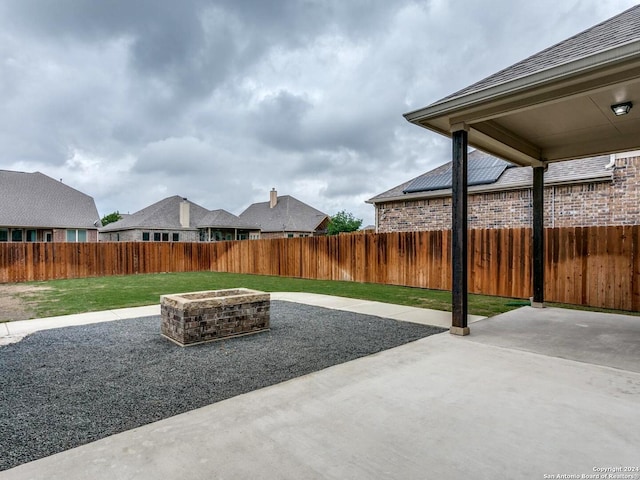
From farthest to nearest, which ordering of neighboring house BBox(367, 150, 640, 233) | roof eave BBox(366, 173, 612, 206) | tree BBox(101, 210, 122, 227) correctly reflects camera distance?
1. tree BBox(101, 210, 122, 227)
2. roof eave BBox(366, 173, 612, 206)
3. neighboring house BBox(367, 150, 640, 233)

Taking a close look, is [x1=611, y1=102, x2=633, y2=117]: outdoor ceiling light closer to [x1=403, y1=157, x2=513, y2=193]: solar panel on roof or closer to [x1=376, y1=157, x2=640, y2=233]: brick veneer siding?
[x1=376, y1=157, x2=640, y2=233]: brick veneer siding

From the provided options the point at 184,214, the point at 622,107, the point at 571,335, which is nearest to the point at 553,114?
the point at 622,107

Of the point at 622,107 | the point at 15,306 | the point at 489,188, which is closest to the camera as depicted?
the point at 622,107

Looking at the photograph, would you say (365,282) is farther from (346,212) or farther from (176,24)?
(346,212)

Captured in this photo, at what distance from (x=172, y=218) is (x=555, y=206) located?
2592 centimetres

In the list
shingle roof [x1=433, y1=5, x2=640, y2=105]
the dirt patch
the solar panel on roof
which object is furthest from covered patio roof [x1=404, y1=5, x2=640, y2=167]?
the dirt patch

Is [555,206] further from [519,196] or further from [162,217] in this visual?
[162,217]

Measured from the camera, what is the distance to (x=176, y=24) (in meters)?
9.60

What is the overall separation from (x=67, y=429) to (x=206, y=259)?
17.3 meters

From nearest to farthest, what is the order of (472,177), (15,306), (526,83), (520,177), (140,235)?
(526,83)
(15,306)
(520,177)
(472,177)
(140,235)

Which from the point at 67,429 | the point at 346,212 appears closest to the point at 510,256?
the point at 67,429

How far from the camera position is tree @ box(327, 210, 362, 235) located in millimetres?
34812

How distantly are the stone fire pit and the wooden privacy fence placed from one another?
6448 mm

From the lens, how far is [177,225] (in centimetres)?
2878
